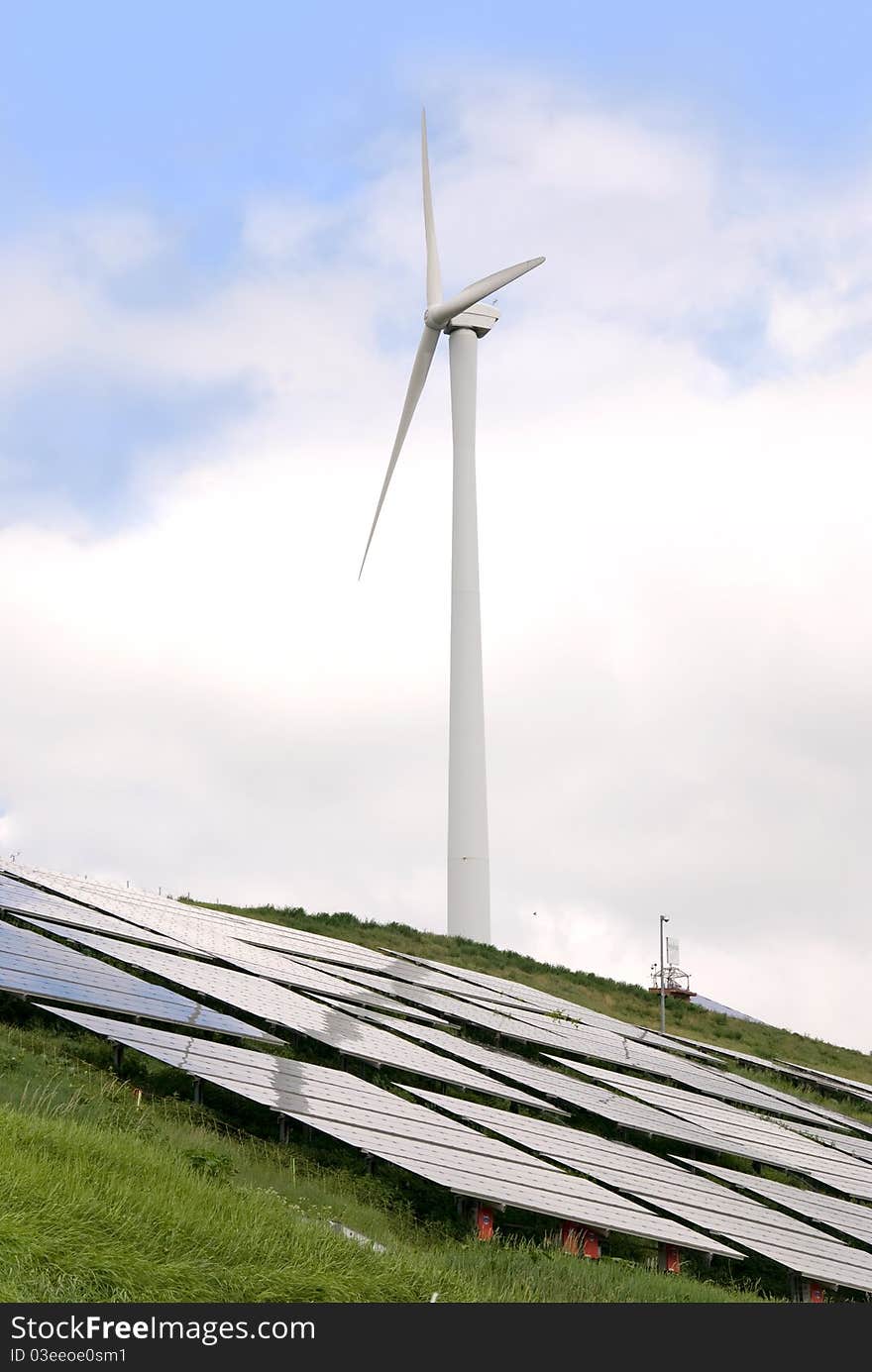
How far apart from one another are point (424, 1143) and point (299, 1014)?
7707 mm

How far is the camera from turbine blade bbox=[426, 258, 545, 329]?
68188 mm

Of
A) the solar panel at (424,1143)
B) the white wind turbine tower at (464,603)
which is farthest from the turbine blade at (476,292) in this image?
the solar panel at (424,1143)

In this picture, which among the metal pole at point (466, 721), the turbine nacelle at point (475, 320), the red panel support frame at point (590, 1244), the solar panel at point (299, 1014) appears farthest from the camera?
the turbine nacelle at point (475, 320)

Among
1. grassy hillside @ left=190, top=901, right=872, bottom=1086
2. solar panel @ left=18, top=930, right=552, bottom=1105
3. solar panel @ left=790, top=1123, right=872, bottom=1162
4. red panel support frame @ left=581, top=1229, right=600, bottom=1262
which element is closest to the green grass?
red panel support frame @ left=581, top=1229, right=600, bottom=1262

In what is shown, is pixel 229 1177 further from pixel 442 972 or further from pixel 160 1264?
pixel 442 972

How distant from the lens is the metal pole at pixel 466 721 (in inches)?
2499

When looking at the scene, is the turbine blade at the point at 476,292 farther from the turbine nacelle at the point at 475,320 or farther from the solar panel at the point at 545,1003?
the solar panel at the point at 545,1003

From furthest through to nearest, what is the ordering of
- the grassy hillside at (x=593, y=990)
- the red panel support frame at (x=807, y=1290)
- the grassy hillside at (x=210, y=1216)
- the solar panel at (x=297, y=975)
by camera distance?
the grassy hillside at (x=593, y=990) < the solar panel at (x=297, y=975) < the red panel support frame at (x=807, y=1290) < the grassy hillside at (x=210, y=1216)

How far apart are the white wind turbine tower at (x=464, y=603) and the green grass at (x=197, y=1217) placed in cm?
3932

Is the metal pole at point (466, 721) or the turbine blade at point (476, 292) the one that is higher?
the turbine blade at point (476, 292)

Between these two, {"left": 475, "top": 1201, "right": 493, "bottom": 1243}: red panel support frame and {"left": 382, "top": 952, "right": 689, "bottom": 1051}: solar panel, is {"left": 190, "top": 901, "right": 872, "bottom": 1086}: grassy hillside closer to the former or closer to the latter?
{"left": 382, "top": 952, "right": 689, "bottom": 1051}: solar panel

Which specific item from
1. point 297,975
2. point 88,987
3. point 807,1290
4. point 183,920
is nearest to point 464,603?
point 183,920

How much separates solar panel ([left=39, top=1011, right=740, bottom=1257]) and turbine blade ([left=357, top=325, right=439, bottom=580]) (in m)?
47.4
